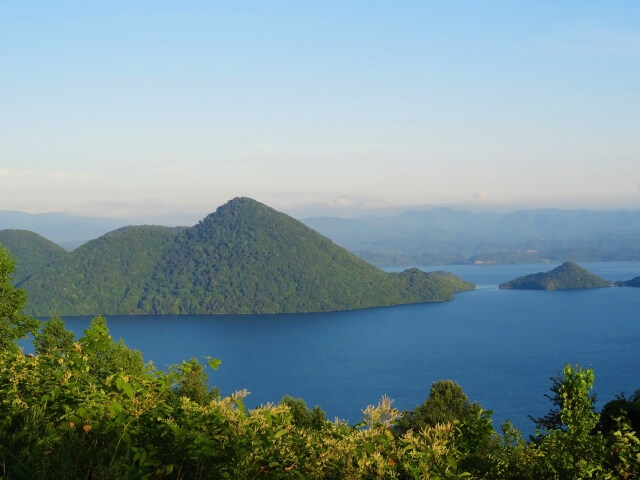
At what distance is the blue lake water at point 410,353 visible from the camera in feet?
327

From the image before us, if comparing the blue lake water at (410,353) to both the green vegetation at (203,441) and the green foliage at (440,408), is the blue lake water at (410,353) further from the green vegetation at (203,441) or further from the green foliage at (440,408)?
the green vegetation at (203,441)

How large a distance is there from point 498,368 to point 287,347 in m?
52.5

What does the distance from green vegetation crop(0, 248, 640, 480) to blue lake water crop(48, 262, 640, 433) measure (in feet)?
244

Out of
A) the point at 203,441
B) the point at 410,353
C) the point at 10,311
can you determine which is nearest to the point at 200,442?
A: the point at 203,441

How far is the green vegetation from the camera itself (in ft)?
20.7

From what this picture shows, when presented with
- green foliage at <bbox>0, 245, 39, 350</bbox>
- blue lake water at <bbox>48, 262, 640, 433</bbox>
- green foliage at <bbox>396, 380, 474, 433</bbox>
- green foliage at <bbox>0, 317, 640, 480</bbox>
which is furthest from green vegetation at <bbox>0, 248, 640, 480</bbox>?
blue lake water at <bbox>48, 262, 640, 433</bbox>

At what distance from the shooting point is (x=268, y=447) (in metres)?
6.56

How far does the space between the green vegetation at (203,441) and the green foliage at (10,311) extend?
794 inches

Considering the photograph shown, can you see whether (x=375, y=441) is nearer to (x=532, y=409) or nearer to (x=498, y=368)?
(x=532, y=409)

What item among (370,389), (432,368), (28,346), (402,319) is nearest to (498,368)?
(432,368)

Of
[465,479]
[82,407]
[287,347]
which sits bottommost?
[287,347]

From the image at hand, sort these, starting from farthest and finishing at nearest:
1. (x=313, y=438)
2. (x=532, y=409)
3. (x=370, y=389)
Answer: (x=370, y=389), (x=532, y=409), (x=313, y=438)

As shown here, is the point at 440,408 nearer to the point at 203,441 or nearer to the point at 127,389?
the point at 127,389

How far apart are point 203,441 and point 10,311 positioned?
23.5 metres
